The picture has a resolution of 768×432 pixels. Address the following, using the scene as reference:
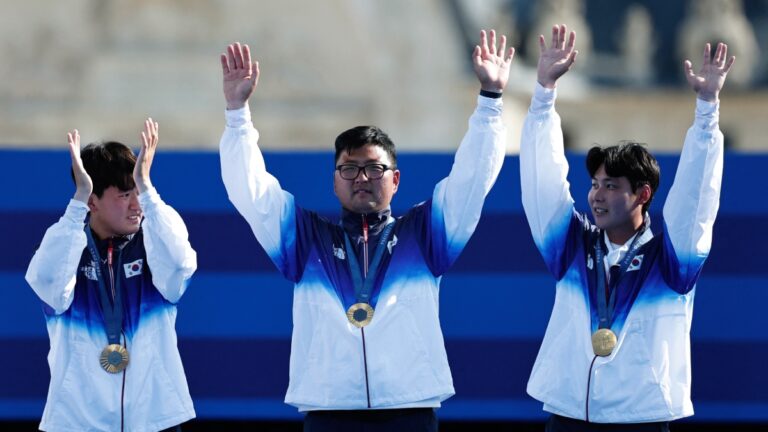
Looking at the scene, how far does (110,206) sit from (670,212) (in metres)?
2.22

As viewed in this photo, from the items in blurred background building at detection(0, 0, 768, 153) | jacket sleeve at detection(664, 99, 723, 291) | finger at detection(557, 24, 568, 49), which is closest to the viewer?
jacket sleeve at detection(664, 99, 723, 291)

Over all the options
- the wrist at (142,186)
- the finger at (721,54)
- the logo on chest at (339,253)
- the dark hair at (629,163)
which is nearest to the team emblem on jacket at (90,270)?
the wrist at (142,186)

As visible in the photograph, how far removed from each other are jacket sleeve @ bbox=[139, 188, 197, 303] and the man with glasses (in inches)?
11.3

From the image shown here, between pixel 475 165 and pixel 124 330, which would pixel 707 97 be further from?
pixel 124 330

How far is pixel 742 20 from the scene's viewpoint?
179 ft

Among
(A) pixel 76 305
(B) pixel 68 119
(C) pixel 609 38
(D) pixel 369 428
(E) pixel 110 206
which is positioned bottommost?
(D) pixel 369 428

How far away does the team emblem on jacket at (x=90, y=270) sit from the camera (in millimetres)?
6105

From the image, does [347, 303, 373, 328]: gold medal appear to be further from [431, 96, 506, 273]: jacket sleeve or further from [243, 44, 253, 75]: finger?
[243, 44, 253, 75]: finger

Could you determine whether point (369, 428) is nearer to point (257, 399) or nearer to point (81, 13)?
Result: point (257, 399)

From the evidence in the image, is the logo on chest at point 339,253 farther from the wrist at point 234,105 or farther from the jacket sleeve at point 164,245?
the wrist at point 234,105

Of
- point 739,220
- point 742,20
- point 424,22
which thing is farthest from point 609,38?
point 739,220

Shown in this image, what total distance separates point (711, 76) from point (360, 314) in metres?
1.64

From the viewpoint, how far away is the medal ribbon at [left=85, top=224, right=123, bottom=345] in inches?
237

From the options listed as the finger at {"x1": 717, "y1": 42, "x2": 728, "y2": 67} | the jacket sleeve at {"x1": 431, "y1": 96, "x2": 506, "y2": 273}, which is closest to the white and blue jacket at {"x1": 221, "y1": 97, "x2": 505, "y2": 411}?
the jacket sleeve at {"x1": 431, "y1": 96, "x2": 506, "y2": 273}
